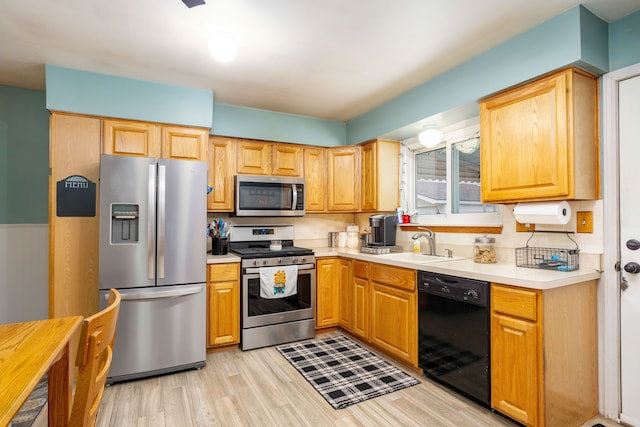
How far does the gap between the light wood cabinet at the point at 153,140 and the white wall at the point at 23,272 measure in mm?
1096

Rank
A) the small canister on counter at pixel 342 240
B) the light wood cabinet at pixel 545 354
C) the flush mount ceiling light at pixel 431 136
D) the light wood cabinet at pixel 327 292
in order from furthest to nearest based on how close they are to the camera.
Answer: the small canister on counter at pixel 342 240
the light wood cabinet at pixel 327 292
the flush mount ceiling light at pixel 431 136
the light wood cabinet at pixel 545 354

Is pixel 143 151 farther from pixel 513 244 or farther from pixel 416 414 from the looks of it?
pixel 513 244

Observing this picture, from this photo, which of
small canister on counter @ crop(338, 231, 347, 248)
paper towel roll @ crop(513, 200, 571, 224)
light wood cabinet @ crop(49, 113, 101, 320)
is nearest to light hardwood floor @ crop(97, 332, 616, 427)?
light wood cabinet @ crop(49, 113, 101, 320)

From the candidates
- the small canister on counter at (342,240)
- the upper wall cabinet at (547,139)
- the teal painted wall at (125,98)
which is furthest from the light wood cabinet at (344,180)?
the upper wall cabinet at (547,139)

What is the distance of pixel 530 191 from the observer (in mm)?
2164

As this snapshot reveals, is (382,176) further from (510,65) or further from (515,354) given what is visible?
(515,354)

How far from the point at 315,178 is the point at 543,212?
2353mm

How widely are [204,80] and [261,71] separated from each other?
0.54 m

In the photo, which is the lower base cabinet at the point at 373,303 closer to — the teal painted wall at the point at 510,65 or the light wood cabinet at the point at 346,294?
the light wood cabinet at the point at 346,294

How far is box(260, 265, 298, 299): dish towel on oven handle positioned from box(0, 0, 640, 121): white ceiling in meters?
1.71

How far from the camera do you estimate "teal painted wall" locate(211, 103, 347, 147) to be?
343cm

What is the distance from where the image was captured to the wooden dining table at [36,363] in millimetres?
860

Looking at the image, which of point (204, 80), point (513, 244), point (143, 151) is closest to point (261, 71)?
point (204, 80)

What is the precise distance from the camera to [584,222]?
2137 millimetres
